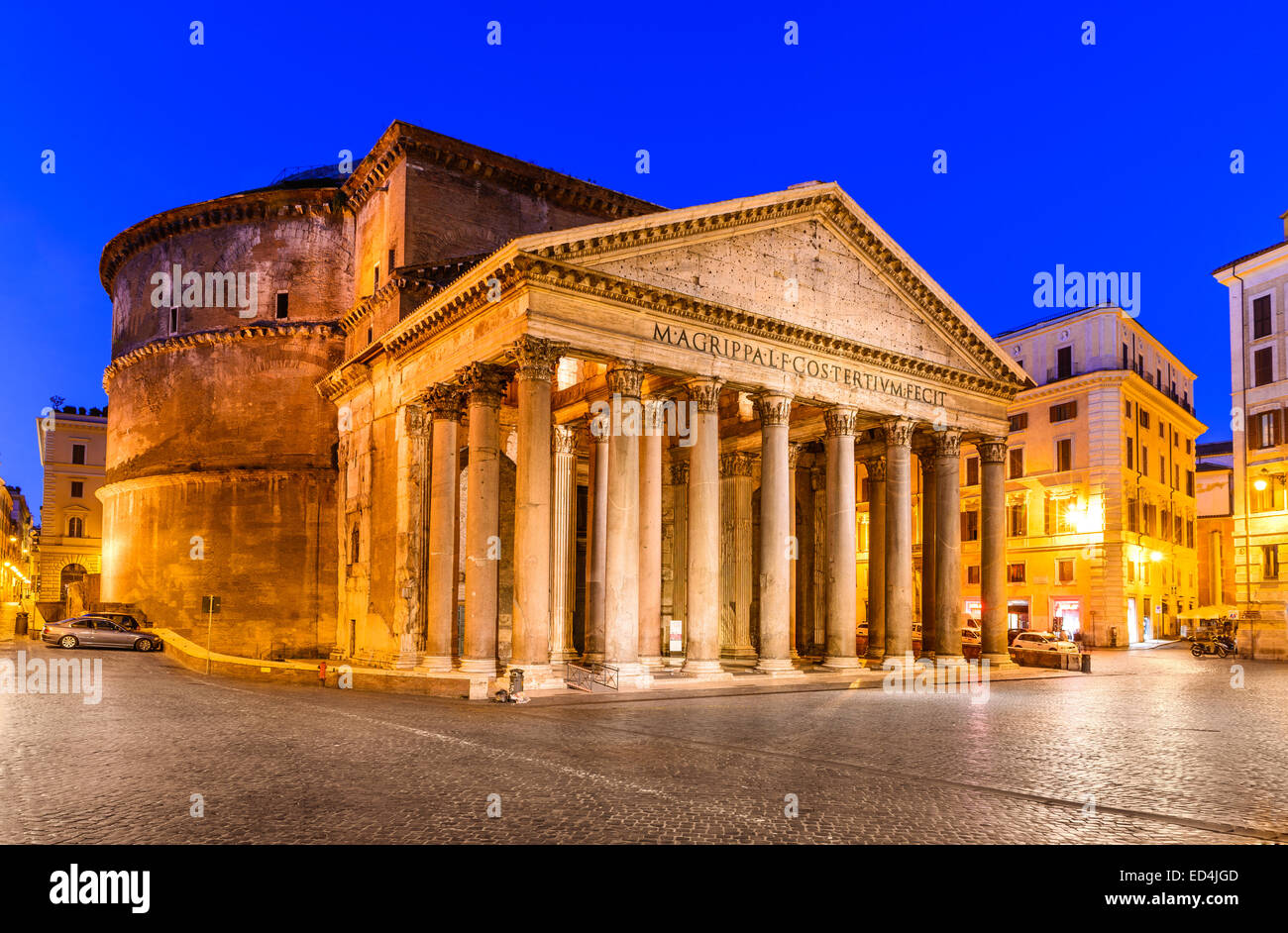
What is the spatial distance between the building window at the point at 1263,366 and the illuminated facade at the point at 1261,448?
4 centimetres

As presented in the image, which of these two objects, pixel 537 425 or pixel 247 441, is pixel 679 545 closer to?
pixel 537 425

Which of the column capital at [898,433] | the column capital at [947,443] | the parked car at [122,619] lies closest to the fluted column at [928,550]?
the column capital at [947,443]

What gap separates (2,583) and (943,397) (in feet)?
264

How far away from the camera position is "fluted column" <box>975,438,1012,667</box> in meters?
28.4

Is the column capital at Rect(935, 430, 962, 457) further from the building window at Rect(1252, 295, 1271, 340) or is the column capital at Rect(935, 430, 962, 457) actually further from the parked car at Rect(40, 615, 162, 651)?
the parked car at Rect(40, 615, 162, 651)

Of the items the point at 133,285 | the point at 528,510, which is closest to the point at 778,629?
the point at 528,510

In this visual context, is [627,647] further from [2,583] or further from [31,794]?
[2,583]

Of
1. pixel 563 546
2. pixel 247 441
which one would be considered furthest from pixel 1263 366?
pixel 247 441

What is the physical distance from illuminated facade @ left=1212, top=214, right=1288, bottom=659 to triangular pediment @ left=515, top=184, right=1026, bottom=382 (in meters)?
13.4

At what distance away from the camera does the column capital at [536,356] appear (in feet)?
63.8

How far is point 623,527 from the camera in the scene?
20453 millimetres

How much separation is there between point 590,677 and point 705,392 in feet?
22.4

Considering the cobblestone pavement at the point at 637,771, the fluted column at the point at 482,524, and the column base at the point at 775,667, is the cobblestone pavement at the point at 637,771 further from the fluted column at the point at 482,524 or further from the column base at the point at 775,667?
the column base at the point at 775,667
